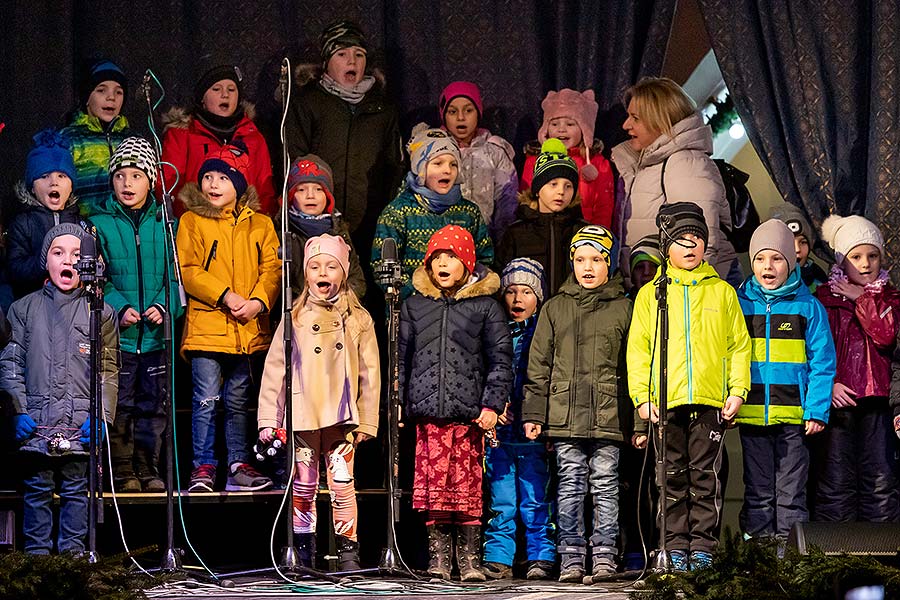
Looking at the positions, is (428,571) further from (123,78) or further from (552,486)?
(123,78)

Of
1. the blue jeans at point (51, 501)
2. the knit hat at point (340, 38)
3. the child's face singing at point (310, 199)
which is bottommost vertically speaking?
the blue jeans at point (51, 501)

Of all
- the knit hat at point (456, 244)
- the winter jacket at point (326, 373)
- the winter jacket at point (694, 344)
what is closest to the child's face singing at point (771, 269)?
the winter jacket at point (694, 344)

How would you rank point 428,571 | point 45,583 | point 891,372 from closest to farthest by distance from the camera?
point 45,583 → point 428,571 → point 891,372

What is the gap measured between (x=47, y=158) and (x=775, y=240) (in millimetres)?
3274

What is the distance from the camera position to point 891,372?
670 centimetres

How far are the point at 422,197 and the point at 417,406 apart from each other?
1.05 meters

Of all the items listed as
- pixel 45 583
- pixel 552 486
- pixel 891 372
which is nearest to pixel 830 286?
pixel 891 372

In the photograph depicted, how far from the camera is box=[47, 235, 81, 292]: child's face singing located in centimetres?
647

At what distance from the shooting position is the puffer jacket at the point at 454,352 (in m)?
6.40

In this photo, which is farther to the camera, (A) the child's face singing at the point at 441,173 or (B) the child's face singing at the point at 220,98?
(B) the child's face singing at the point at 220,98

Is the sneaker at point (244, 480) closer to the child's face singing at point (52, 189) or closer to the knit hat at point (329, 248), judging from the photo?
the knit hat at point (329, 248)

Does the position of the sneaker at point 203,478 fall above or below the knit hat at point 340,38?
below

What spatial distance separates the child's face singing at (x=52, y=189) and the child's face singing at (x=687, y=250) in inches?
108

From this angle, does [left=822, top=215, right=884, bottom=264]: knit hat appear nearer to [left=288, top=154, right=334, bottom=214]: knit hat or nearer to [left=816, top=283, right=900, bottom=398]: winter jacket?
[left=816, top=283, right=900, bottom=398]: winter jacket
